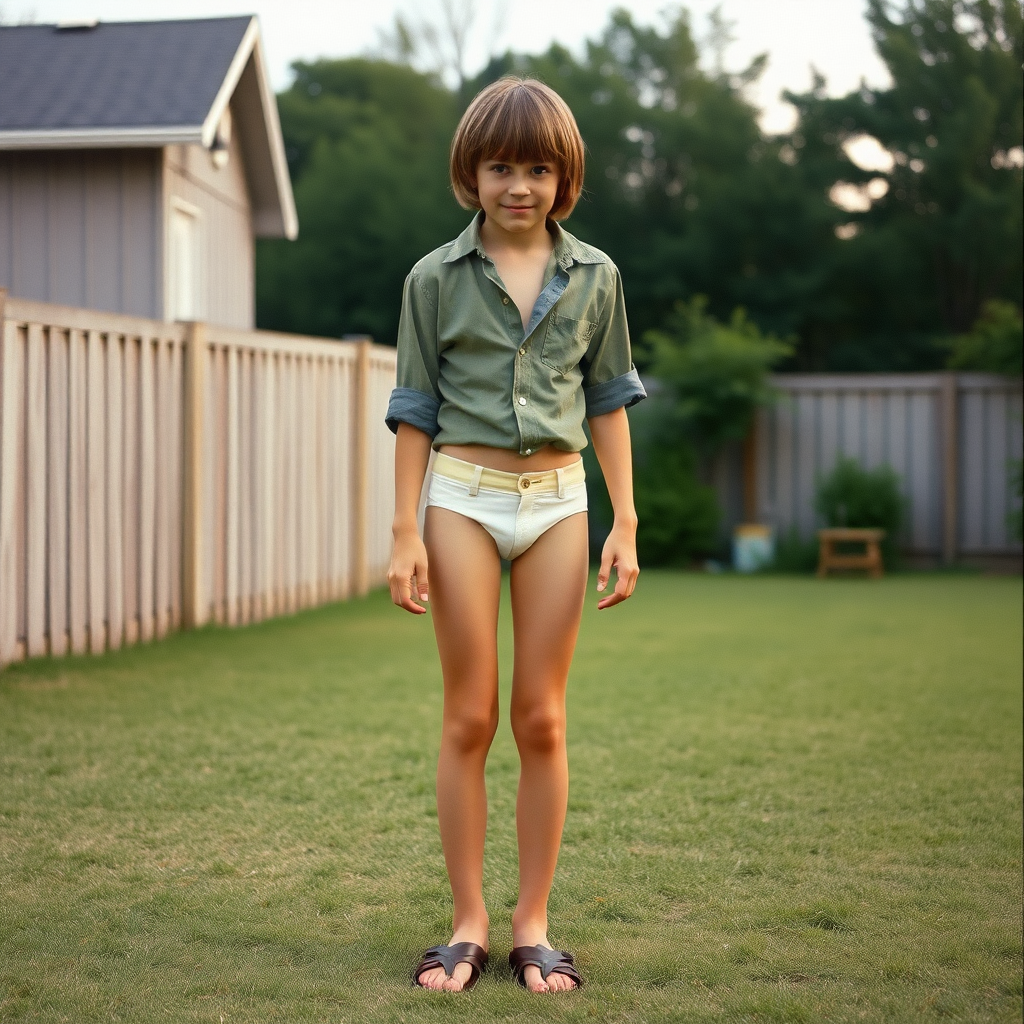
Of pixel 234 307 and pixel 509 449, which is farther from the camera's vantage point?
pixel 234 307

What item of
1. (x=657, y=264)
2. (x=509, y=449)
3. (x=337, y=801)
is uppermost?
(x=657, y=264)

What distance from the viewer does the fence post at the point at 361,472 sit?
928 cm

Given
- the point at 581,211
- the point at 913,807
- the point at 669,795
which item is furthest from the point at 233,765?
the point at 581,211

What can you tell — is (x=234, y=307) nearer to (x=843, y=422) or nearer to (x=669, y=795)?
(x=843, y=422)

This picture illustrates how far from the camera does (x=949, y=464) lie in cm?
1184

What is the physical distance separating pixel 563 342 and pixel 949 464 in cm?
1011

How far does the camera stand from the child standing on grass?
2486 mm

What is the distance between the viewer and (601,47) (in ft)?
92.0

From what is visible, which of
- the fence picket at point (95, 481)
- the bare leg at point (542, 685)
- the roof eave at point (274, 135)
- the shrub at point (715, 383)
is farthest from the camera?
the shrub at point (715, 383)

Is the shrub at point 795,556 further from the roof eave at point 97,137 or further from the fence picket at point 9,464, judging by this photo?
the fence picket at point 9,464

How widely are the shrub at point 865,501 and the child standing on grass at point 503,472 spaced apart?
377 inches

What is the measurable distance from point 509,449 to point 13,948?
147 centimetres

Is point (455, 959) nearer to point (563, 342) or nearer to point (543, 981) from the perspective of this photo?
point (543, 981)

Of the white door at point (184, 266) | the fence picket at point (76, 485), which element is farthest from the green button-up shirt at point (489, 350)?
the white door at point (184, 266)
